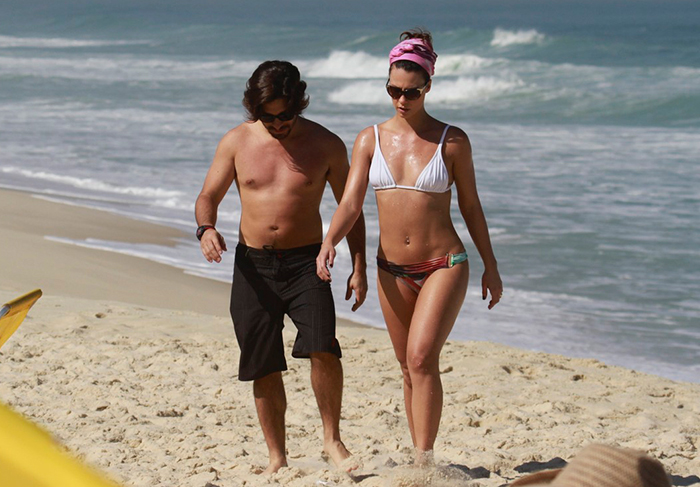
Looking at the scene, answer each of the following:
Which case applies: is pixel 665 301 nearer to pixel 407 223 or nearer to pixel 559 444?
pixel 559 444

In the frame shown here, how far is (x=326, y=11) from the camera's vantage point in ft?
311

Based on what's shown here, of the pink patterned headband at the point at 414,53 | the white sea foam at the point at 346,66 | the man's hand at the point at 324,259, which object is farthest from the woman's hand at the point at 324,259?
the white sea foam at the point at 346,66

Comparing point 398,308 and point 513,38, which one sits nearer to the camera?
point 398,308

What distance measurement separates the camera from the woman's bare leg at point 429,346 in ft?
12.9

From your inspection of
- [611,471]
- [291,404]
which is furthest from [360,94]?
[611,471]

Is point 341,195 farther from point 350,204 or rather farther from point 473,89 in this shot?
point 473,89

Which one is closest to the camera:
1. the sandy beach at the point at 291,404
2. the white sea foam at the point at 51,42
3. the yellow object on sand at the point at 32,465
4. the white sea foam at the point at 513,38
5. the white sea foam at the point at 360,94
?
the yellow object on sand at the point at 32,465

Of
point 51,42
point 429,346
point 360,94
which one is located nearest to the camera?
point 429,346

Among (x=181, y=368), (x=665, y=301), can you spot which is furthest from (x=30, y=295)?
(x=665, y=301)

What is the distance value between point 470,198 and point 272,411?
50.3 inches

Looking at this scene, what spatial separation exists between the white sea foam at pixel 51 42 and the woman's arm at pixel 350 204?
1623 inches

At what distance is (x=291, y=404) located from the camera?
5.47m

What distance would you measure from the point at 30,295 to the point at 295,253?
122cm

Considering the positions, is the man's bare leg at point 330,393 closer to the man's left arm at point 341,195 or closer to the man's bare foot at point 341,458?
the man's bare foot at point 341,458
